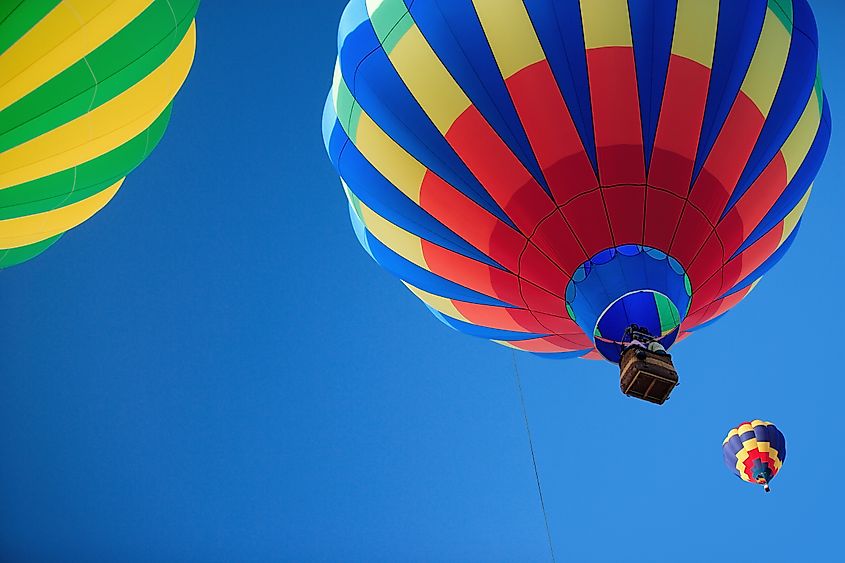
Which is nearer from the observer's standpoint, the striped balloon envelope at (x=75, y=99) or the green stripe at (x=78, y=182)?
the striped balloon envelope at (x=75, y=99)

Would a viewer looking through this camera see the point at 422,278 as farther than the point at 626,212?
Yes

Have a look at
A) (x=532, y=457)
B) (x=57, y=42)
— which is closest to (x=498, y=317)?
(x=57, y=42)

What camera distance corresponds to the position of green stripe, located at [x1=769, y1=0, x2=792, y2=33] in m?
4.30

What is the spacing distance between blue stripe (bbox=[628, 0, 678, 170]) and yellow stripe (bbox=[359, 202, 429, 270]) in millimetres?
1160

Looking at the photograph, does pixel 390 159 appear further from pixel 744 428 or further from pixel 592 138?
pixel 744 428

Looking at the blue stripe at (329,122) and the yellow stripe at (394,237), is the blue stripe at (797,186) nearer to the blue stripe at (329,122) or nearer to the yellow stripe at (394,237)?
the yellow stripe at (394,237)

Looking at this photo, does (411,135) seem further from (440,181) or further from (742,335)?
(742,335)

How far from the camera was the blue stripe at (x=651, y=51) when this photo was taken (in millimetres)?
4129

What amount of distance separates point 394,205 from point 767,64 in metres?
1.69

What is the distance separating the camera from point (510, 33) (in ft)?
13.8

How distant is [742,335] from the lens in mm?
7996

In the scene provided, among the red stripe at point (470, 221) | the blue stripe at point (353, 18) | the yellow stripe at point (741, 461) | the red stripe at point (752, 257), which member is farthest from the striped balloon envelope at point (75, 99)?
the yellow stripe at point (741, 461)

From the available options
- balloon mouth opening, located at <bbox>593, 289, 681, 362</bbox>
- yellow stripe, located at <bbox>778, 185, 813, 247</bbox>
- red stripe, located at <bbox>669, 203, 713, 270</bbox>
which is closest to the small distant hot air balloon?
yellow stripe, located at <bbox>778, 185, 813, 247</bbox>

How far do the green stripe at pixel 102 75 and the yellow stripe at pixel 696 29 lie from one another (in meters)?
2.14
